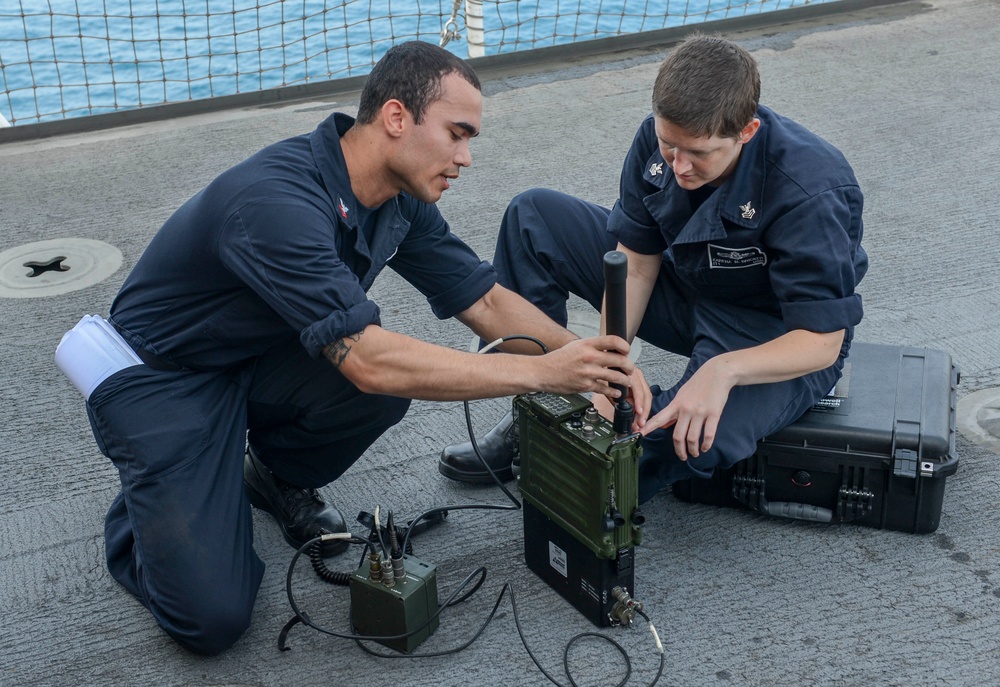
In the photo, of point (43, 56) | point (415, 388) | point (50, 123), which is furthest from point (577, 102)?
point (43, 56)

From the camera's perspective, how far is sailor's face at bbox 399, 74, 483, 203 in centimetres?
219

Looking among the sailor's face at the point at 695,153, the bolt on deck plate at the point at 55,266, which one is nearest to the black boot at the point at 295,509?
the sailor's face at the point at 695,153

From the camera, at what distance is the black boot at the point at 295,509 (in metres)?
2.49

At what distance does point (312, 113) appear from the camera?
5090 mm

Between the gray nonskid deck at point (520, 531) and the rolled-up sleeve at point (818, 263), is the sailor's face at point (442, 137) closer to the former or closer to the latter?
the rolled-up sleeve at point (818, 263)

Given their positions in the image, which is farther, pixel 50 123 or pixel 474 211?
pixel 50 123

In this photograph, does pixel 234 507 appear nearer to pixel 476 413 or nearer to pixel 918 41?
pixel 476 413

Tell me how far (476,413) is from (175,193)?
6.80ft

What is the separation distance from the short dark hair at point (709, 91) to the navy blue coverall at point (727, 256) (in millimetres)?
158

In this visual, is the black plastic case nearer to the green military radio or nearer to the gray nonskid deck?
the gray nonskid deck

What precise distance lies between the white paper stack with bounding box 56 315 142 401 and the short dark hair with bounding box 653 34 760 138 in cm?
130

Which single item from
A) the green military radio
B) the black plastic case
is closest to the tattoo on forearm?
the green military radio

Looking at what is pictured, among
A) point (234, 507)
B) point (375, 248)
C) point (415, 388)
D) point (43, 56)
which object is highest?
point (375, 248)

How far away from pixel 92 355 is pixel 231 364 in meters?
0.30
